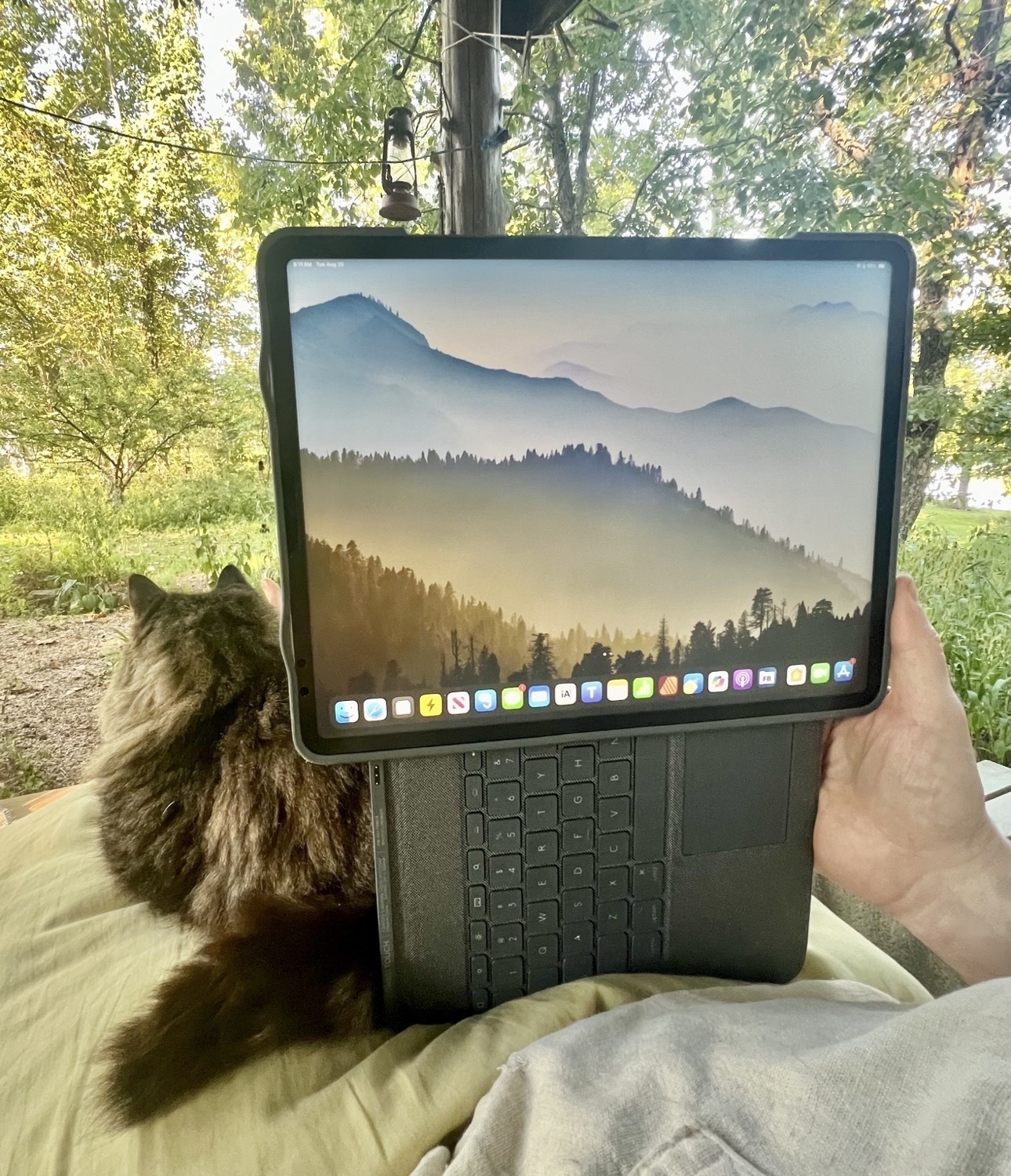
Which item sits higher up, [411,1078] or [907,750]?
[907,750]

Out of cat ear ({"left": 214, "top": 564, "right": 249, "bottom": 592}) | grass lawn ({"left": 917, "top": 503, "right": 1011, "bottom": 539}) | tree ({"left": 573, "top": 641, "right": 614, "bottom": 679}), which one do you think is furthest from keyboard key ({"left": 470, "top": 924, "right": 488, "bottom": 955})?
grass lawn ({"left": 917, "top": 503, "right": 1011, "bottom": 539})

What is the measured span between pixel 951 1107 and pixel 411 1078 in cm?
31

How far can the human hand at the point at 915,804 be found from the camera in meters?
0.57

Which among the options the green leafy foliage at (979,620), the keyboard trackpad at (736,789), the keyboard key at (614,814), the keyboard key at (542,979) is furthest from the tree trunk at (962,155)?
the keyboard key at (542,979)

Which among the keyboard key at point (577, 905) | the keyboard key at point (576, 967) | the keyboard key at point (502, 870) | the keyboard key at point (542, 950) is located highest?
the keyboard key at point (502, 870)

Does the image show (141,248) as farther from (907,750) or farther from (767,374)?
(907,750)

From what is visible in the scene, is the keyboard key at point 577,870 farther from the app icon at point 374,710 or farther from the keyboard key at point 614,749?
the app icon at point 374,710

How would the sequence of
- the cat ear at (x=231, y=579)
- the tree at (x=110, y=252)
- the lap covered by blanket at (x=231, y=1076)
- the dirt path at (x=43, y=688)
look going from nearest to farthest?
the lap covered by blanket at (x=231, y=1076)
the cat ear at (x=231, y=579)
the tree at (x=110, y=252)
the dirt path at (x=43, y=688)

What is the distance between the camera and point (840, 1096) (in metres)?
0.33

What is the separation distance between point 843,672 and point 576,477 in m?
0.27

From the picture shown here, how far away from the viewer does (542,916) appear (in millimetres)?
537

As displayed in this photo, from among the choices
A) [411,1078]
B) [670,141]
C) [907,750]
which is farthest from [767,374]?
[670,141]

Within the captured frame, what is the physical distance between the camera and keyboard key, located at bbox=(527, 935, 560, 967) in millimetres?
537

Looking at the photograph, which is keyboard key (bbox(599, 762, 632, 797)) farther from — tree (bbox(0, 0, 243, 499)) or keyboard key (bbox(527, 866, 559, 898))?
tree (bbox(0, 0, 243, 499))
